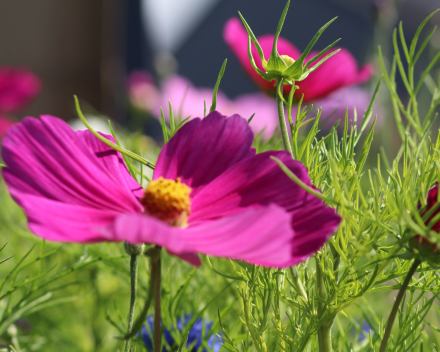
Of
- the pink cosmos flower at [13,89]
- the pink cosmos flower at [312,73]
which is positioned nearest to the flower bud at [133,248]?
the pink cosmos flower at [312,73]

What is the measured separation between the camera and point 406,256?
0.44ft

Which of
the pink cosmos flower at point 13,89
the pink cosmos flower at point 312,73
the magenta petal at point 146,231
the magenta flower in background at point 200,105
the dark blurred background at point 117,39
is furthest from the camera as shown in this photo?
the dark blurred background at point 117,39

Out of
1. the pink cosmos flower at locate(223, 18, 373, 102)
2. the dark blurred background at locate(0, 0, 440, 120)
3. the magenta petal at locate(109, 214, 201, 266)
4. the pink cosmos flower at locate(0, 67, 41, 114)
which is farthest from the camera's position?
the dark blurred background at locate(0, 0, 440, 120)

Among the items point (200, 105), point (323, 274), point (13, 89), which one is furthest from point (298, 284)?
point (200, 105)

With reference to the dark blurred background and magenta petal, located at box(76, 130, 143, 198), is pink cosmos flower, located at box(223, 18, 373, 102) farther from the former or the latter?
the dark blurred background

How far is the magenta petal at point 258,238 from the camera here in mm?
109

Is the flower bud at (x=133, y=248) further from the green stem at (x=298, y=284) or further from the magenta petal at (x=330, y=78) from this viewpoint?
the magenta petal at (x=330, y=78)

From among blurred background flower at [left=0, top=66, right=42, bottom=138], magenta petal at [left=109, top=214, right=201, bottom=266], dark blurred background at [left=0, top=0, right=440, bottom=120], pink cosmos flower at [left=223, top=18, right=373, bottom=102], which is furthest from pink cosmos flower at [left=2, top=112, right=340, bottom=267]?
dark blurred background at [left=0, top=0, right=440, bottom=120]

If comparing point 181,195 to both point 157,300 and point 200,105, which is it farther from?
point 200,105

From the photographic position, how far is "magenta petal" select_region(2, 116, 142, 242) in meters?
0.12

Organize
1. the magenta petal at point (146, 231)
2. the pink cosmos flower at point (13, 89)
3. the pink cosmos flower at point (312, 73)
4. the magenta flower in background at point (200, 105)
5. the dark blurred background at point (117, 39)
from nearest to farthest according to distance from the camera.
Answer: the magenta petal at point (146, 231) < the pink cosmos flower at point (312, 73) < the pink cosmos flower at point (13, 89) < the magenta flower in background at point (200, 105) < the dark blurred background at point (117, 39)

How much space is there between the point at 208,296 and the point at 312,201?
161 millimetres

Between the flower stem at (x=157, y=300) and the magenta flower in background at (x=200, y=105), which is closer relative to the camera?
the flower stem at (x=157, y=300)

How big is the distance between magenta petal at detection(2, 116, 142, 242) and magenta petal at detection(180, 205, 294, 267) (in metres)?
0.03
